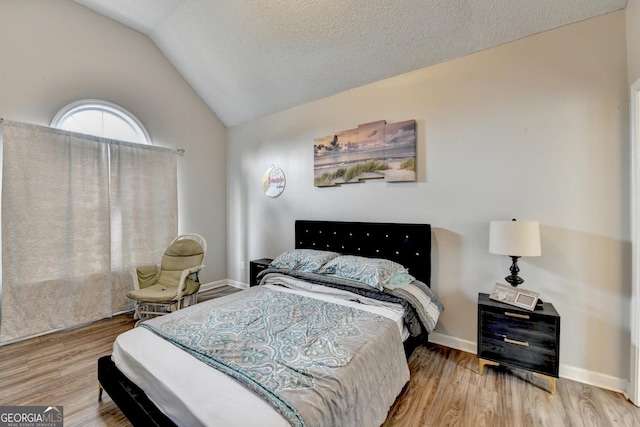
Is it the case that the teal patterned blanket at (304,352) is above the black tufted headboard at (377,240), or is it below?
below

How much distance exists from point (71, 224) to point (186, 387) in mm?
2864

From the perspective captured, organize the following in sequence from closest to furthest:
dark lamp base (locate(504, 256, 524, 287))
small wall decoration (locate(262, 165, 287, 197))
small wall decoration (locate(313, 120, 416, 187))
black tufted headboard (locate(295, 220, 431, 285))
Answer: dark lamp base (locate(504, 256, 524, 287)) < black tufted headboard (locate(295, 220, 431, 285)) < small wall decoration (locate(313, 120, 416, 187)) < small wall decoration (locate(262, 165, 287, 197))

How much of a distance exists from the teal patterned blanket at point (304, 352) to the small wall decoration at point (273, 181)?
1992 millimetres

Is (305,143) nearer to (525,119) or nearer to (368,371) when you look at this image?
(525,119)

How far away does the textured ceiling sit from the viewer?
220cm

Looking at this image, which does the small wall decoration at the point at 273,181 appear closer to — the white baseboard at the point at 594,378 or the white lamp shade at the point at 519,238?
the white lamp shade at the point at 519,238

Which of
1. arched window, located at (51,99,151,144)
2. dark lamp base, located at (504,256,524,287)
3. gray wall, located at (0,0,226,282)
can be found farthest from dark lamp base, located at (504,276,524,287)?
arched window, located at (51,99,151,144)

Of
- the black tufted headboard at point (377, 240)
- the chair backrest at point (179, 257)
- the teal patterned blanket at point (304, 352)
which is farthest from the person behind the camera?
the chair backrest at point (179, 257)

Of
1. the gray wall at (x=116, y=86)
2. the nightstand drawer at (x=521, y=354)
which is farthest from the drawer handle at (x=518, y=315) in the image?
the gray wall at (x=116, y=86)

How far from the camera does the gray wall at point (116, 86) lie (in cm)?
270

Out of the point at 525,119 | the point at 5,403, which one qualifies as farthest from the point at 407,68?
the point at 5,403

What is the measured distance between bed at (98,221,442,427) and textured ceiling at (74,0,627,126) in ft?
5.77

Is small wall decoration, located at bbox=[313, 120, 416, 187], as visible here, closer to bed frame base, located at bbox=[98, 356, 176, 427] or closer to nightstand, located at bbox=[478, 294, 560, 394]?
nightstand, located at bbox=[478, 294, 560, 394]

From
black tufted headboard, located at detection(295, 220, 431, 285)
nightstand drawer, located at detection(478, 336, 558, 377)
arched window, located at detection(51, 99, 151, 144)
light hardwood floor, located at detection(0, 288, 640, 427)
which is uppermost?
arched window, located at detection(51, 99, 151, 144)
